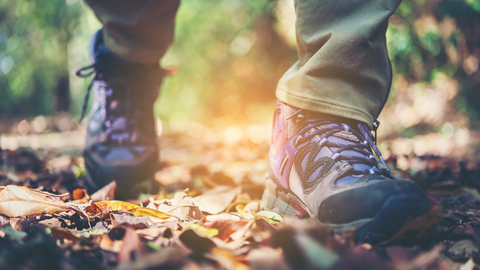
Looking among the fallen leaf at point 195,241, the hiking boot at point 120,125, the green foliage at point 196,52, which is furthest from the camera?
the green foliage at point 196,52

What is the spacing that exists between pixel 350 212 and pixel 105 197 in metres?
0.86

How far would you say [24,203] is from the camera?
2.90 feet

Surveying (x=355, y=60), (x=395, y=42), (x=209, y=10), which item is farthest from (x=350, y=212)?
(x=209, y=10)

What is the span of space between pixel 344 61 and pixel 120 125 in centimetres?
100

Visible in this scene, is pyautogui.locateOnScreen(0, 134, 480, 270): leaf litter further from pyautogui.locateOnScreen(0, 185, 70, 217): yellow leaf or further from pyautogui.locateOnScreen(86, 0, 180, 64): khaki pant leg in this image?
pyautogui.locateOnScreen(86, 0, 180, 64): khaki pant leg

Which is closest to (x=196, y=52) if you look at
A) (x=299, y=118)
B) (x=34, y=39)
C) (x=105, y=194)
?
(x=34, y=39)

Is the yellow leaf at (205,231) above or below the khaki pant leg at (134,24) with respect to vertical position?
below

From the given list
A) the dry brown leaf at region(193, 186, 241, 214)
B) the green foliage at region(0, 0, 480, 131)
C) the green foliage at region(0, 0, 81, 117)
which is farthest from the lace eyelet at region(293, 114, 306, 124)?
the green foliage at region(0, 0, 81, 117)

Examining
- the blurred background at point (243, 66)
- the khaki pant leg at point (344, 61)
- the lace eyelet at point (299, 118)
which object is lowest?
the blurred background at point (243, 66)

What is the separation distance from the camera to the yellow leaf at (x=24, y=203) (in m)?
0.86

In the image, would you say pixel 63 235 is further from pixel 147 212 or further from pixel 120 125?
pixel 120 125

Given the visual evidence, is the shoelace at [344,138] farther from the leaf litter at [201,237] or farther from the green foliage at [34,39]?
the green foliage at [34,39]

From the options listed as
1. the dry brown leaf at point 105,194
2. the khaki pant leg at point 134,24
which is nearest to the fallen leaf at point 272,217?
the dry brown leaf at point 105,194

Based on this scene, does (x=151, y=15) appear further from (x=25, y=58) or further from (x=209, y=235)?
(x=25, y=58)
